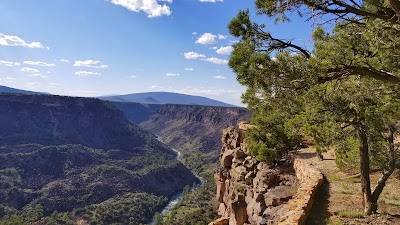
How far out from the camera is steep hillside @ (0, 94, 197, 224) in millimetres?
102750

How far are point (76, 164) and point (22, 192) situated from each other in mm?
33865

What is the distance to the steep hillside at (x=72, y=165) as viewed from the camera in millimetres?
102750

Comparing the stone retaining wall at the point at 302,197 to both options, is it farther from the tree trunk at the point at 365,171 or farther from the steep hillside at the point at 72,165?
the steep hillside at the point at 72,165

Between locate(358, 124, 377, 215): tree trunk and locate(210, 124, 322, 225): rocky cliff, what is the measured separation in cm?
194

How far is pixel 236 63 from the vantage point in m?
8.44

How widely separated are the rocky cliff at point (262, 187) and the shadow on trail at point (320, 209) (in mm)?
384

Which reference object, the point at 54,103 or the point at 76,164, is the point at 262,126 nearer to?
the point at 76,164

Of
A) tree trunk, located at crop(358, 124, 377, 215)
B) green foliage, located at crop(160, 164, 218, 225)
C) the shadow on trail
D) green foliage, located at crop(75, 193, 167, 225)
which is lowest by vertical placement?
green foliage, located at crop(75, 193, 167, 225)

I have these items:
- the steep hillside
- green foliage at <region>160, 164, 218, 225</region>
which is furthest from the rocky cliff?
the steep hillside

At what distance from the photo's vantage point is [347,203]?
1382 centimetres

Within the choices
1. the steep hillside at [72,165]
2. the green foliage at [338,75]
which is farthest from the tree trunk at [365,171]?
the steep hillside at [72,165]

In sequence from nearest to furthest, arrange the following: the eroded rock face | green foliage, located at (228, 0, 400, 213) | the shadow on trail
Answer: green foliage, located at (228, 0, 400, 213) < the shadow on trail < the eroded rock face

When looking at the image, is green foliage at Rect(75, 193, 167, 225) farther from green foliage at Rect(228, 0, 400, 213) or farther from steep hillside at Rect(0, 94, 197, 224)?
green foliage at Rect(228, 0, 400, 213)

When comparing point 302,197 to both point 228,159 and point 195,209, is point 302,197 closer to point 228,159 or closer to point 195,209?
point 228,159
